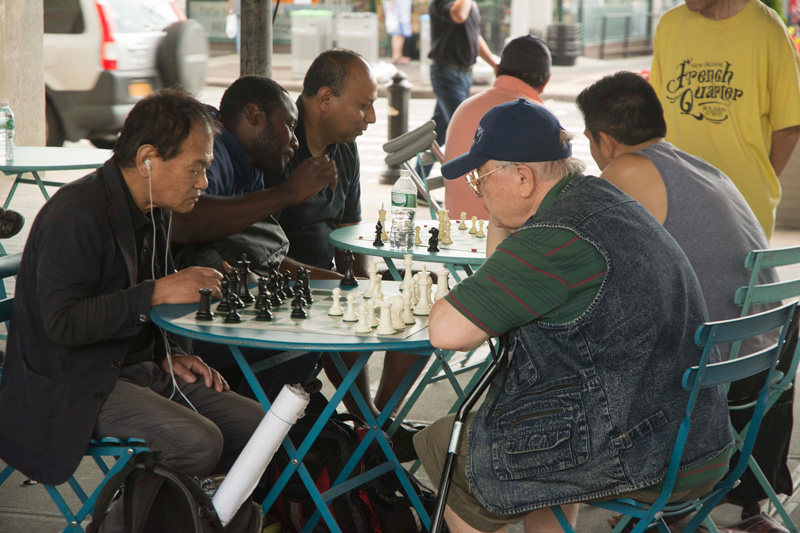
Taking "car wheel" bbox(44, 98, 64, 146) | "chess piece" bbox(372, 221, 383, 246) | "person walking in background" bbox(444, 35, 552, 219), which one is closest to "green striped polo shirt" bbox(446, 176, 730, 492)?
"chess piece" bbox(372, 221, 383, 246)

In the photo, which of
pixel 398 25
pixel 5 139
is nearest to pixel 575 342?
pixel 5 139

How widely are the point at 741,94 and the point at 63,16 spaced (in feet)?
29.0

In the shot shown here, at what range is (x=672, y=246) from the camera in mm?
2332

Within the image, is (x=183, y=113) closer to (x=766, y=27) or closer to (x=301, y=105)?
(x=301, y=105)

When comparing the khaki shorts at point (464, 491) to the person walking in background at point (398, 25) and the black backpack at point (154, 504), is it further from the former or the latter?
the person walking in background at point (398, 25)

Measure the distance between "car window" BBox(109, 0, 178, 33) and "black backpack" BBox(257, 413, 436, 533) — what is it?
876 cm

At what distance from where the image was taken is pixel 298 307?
2.87m

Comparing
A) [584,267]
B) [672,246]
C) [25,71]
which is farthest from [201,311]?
[25,71]

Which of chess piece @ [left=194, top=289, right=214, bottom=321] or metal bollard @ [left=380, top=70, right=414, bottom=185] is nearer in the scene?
chess piece @ [left=194, top=289, right=214, bottom=321]

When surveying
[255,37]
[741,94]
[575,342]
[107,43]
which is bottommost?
[575,342]

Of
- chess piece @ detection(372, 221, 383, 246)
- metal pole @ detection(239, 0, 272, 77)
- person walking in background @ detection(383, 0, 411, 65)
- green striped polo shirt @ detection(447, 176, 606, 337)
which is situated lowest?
chess piece @ detection(372, 221, 383, 246)

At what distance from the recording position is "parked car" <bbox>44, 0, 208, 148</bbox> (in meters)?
10.5

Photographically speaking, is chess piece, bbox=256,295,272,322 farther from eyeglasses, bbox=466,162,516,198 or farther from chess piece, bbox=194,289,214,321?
eyeglasses, bbox=466,162,516,198

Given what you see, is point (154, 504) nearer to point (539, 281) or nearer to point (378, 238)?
point (539, 281)
